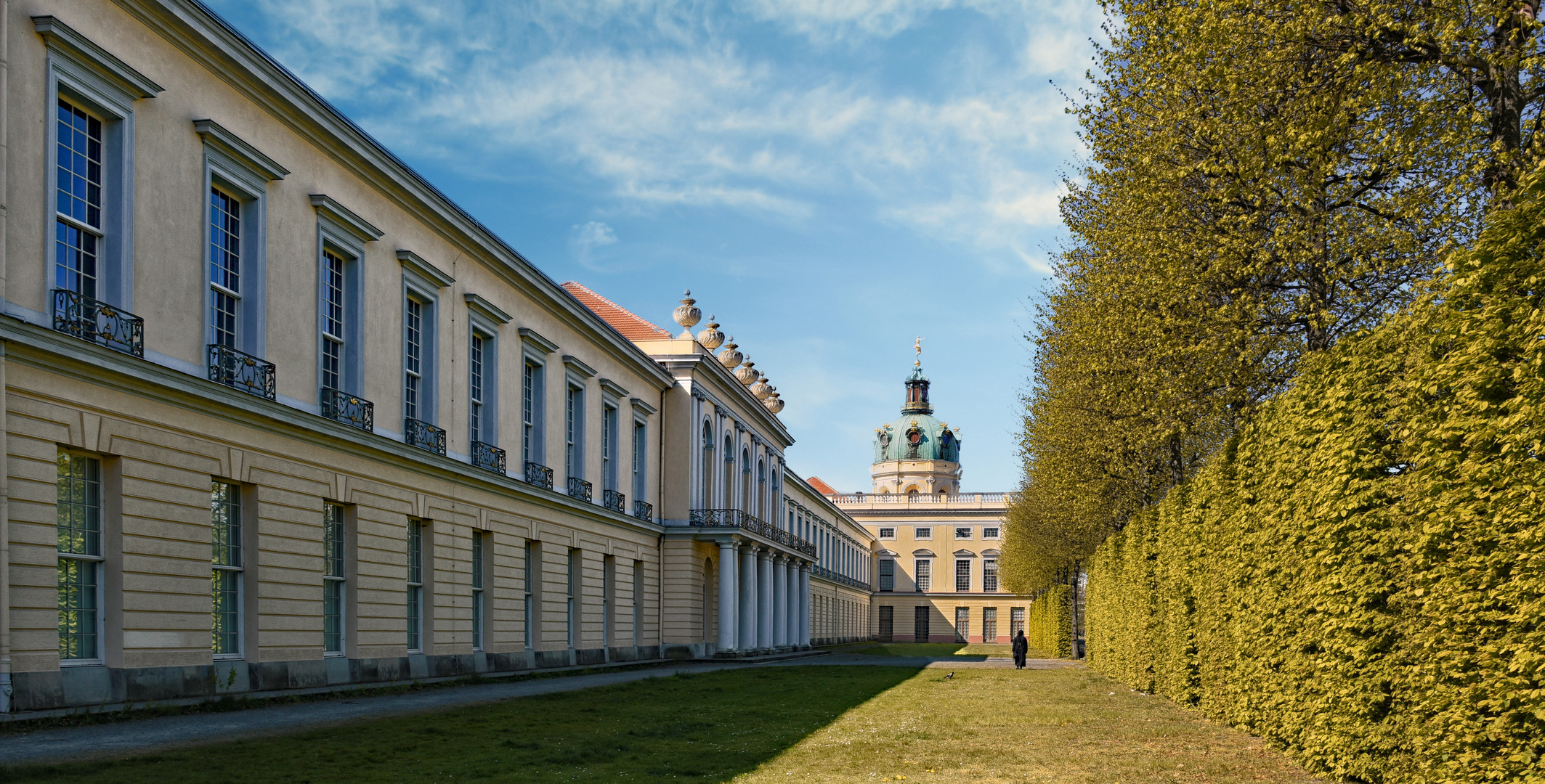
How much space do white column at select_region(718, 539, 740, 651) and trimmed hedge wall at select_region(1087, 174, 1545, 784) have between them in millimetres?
29175

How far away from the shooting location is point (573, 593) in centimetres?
3466

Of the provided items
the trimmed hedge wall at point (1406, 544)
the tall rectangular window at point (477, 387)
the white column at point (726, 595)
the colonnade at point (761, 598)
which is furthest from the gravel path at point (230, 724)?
the colonnade at point (761, 598)

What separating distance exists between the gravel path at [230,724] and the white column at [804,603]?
39.9 metres

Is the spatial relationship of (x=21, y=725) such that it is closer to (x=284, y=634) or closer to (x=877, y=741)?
(x=284, y=634)

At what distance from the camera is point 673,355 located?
4509 cm

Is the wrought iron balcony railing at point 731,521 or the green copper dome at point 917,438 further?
the green copper dome at point 917,438

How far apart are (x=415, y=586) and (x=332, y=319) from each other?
6.02 m

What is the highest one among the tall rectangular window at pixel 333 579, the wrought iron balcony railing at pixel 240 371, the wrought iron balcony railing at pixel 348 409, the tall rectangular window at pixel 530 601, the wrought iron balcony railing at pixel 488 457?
the wrought iron balcony railing at pixel 240 371

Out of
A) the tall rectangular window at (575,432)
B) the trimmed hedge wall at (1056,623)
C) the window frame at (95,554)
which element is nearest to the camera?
the window frame at (95,554)

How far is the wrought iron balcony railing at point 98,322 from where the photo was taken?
14703 millimetres

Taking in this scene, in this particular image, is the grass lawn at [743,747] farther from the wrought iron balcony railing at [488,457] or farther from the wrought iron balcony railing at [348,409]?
the wrought iron balcony railing at [488,457]

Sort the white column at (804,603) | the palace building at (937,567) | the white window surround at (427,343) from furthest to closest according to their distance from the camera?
the palace building at (937,567)
the white column at (804,603)
the white window surround at (427,343)

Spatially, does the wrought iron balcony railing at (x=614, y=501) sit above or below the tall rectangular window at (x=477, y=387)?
below

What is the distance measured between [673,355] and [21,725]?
32512 millimetres
